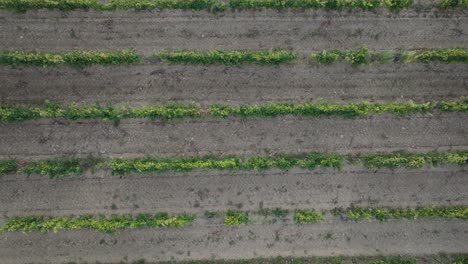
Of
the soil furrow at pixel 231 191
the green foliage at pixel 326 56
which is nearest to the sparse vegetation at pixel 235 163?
the soil furrow at pixel 231 191

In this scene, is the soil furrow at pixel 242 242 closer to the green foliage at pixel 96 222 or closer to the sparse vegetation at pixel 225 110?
the green foliage at pixel 96 222

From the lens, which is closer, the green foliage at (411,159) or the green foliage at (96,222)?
Result: the green foliage at (96,222)

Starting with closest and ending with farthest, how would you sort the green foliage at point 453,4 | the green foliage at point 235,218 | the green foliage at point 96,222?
the green foliage at point 96,222, the green foliage at point 235,218, the green foliage at point 453,4

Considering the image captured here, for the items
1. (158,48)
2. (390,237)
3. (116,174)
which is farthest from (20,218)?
(390,237)

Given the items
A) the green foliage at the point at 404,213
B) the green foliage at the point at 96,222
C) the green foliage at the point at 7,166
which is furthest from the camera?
the green foliage at the point at 404,213

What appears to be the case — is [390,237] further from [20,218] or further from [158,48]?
[20,218]

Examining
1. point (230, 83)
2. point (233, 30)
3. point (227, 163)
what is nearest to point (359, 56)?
point (233, 30)
